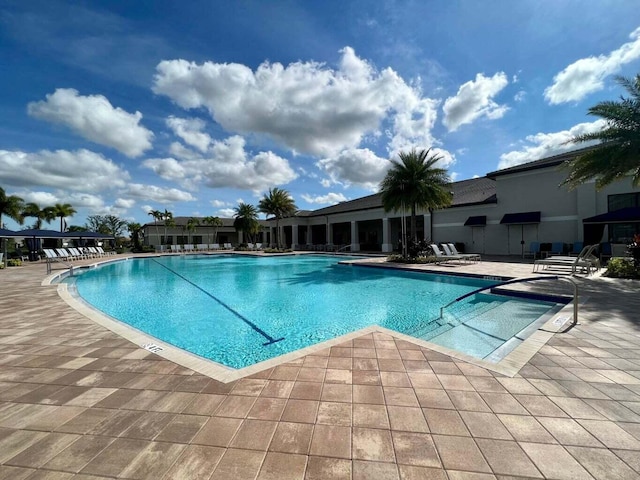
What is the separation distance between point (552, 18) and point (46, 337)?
16.5 m

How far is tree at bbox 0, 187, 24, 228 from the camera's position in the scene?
2598cm

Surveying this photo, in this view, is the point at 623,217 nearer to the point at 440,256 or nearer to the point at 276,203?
the point at 440,256

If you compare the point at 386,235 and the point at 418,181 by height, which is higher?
the point at 418,181

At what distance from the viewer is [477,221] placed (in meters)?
20.3

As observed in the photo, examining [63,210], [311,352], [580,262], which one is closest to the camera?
[311,352]

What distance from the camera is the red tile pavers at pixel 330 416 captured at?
1860mm

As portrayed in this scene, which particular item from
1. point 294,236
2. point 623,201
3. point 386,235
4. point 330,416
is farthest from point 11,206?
point 623,201

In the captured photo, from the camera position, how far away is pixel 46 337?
4578 millimetres

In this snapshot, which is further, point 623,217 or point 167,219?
point 167,219

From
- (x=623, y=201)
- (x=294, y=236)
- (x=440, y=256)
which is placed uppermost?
(x=623, y=201)

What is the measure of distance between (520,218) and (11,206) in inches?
1729

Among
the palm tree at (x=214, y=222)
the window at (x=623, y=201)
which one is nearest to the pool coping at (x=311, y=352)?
the window at (x=623, y=201)

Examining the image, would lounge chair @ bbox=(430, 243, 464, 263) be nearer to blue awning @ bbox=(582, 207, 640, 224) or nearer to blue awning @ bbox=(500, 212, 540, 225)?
blue awning @ bbox=(500, 212, 540, 225)

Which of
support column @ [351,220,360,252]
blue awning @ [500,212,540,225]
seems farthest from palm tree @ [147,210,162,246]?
blue awning @ [500,212,540,225]
